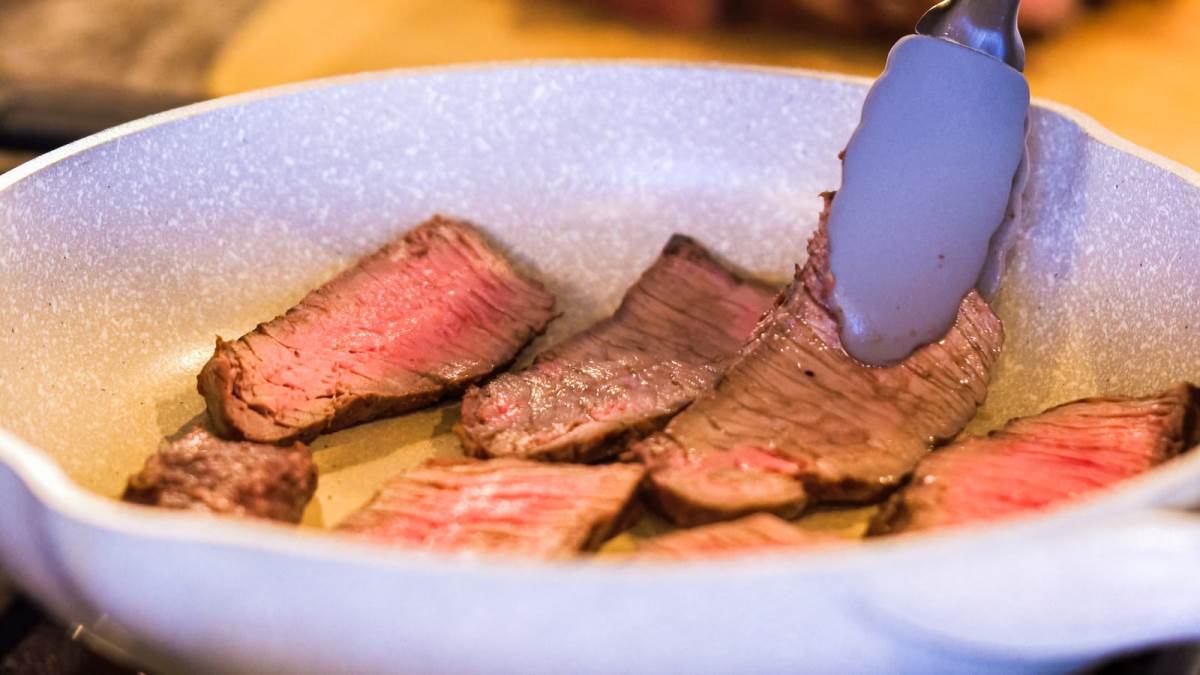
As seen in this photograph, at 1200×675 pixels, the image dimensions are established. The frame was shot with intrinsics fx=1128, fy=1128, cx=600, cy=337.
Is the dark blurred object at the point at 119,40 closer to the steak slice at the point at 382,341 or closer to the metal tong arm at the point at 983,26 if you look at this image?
the steak slice at the point at 382,341

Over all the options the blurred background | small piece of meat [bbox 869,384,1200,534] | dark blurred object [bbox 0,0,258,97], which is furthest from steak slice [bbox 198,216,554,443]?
dark blurred object [bbox 0,0,258,97]

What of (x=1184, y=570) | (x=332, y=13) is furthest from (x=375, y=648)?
(x=332, y=13)

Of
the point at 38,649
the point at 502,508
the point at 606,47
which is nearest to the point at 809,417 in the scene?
the point at 502,508

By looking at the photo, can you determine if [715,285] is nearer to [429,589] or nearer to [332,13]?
[429,589]

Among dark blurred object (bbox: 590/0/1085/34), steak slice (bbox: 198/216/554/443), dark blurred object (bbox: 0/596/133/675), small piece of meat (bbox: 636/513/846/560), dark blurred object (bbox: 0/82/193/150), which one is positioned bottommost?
dark blurred object (bbox: 0/596/133/675)

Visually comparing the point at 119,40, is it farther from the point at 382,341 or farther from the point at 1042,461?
the point at 1042,461

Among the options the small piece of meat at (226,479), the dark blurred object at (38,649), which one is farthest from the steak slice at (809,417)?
the dark blurred object at (38,649)

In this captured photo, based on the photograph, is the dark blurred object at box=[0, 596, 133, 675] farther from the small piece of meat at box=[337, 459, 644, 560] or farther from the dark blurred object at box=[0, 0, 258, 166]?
the dark blurred object at box=[0, 0, 258, 166]
